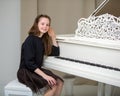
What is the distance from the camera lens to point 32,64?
2.38 metres

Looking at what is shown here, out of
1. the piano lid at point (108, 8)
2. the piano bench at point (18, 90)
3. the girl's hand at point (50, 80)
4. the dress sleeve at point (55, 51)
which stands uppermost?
the piano lid at point (108, 8)

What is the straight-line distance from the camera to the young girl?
2.36 metres

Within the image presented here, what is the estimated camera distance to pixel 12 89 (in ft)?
7.45

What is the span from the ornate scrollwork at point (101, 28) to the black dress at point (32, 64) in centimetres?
36

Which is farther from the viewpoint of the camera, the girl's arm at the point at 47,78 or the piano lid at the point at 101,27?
the girl's arm at the point at 47,78

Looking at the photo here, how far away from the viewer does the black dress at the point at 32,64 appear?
2.34 meters

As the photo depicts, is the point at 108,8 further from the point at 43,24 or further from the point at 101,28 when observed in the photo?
the point at 43,24

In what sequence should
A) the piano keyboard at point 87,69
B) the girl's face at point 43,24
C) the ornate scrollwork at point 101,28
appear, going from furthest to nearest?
the girl's face at point 43,24, the ornate scrollwork at point 101,28, the piano keyboard at point 87,69

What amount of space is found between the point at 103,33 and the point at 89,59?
9.5 inches

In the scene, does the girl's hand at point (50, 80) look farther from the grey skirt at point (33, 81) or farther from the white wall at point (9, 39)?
the white wall at point (9, 39)

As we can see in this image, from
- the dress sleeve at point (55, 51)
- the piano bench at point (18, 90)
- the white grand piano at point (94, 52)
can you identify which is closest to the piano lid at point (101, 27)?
the white grand piano at point (94, 52)

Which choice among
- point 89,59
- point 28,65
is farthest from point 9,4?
point 89,59

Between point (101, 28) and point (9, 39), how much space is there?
1.65m

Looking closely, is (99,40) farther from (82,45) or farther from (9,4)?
(9,4)
